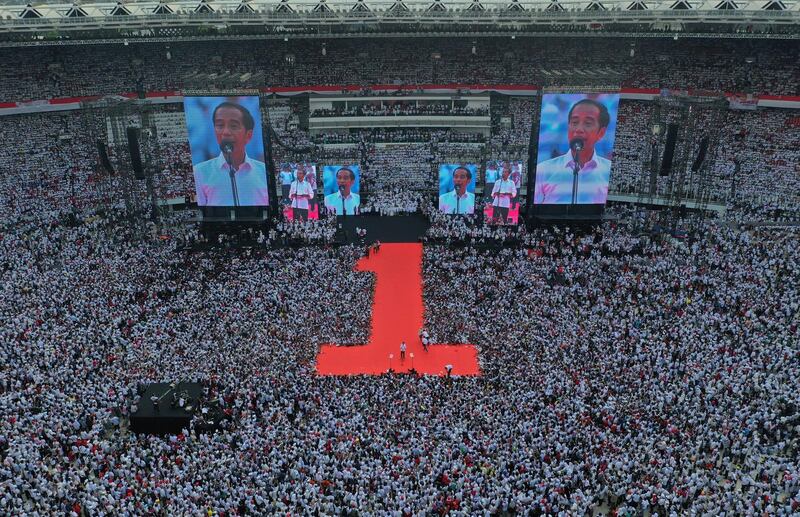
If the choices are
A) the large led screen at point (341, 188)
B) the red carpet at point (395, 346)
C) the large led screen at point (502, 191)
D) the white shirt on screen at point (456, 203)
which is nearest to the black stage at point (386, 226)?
the large led screen at point (341, 188)

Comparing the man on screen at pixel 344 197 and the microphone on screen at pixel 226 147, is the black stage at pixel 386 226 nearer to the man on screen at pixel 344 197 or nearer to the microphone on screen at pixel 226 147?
the man on screen at pixel 344 197

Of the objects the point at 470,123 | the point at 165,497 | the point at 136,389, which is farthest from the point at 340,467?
the point at 470,123

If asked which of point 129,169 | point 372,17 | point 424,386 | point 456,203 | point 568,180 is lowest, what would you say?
point 424,386

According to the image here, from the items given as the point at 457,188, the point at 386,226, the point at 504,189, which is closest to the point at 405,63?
the point at 457,188

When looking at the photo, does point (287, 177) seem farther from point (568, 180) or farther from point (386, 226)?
point (568, 180)

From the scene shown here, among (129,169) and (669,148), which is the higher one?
(669,148)

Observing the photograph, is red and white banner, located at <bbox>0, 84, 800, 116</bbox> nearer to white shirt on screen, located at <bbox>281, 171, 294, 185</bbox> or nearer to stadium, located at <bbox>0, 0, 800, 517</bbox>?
stadium, located at <bbox>0, 0, 800, 517</bbox>
